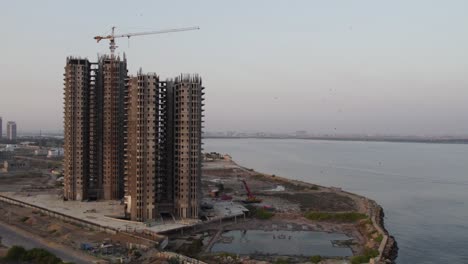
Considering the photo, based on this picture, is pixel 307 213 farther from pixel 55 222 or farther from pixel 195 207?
pixel 55 222

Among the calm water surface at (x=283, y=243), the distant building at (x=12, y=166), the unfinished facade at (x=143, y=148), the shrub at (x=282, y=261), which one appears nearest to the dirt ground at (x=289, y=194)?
the calm water surface at (x=283, y=243)

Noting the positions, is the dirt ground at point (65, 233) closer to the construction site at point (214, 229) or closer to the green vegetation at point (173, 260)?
the construction site at point (214, 229)

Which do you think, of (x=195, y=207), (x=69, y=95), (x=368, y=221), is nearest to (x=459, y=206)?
(x=368, y=221)

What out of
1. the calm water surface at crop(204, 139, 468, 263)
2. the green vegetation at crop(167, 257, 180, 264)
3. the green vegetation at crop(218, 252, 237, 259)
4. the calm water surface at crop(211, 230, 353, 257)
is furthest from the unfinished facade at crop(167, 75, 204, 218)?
the calm water surface at crop(204, 139, 468, 263)

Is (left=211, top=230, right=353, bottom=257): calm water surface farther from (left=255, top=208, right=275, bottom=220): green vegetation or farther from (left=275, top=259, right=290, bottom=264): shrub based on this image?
(left=255, top=208, right=275, bottom=220): green vegetation

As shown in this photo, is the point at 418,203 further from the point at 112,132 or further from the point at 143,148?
the point at 112,132

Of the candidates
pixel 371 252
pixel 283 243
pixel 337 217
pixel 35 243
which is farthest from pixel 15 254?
pixel 337 217
